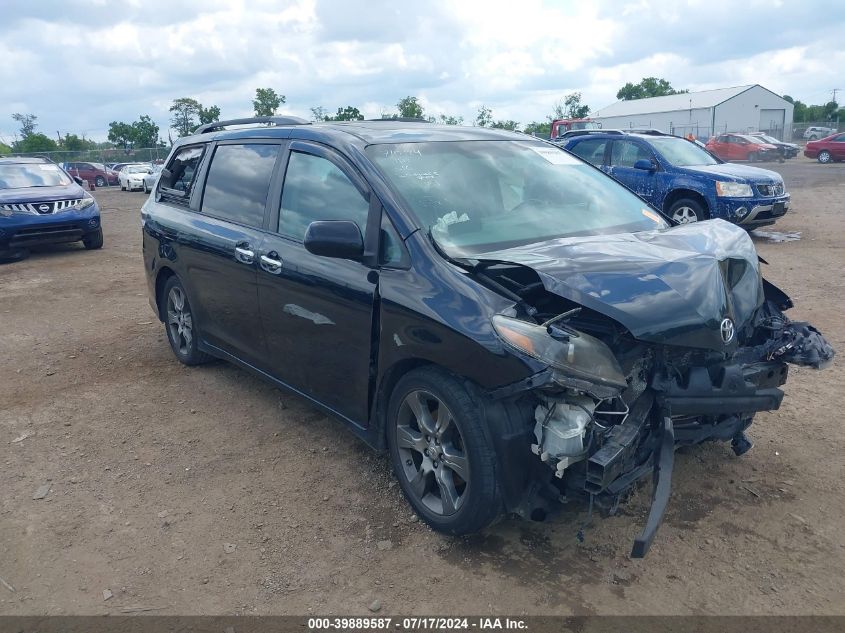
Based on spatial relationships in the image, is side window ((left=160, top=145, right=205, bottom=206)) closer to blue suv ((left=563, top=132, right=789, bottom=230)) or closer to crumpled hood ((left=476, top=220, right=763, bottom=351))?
→ crumpled hood ((left=476, top=220, right=763, bottom=351))

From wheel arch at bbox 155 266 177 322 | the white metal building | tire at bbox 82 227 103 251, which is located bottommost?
tire at bbox 82 227 103 251

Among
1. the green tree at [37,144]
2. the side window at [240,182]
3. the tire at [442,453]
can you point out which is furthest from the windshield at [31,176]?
the green tree at [37,144]

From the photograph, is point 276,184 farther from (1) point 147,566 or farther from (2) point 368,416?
(1) point 147,566

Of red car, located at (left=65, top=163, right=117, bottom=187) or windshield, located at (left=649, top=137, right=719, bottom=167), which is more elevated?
windshield, located at (left=649, top=137, right=719, bottom=167)

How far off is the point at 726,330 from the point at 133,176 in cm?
3218

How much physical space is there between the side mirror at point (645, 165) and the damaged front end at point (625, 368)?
7735 mm

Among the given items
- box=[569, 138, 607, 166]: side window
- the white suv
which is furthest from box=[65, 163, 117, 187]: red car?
the white suv

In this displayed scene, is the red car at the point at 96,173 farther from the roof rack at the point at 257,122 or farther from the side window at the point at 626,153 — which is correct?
the roof rack at the point at 257,122

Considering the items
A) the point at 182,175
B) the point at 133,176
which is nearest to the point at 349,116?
the point at 133,176

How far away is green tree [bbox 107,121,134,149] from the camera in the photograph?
56.6 metres

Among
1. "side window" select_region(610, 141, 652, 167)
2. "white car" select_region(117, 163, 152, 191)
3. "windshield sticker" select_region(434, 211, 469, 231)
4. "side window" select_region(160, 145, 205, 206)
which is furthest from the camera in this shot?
"white car" select_region(117, 163, 152, 191)

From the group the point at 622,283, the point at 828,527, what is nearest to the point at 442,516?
the point at 622,283

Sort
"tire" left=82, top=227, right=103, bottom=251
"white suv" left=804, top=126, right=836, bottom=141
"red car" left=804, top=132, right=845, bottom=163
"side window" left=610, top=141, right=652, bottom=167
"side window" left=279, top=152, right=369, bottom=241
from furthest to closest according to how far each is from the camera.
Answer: "white suv" left=804, top=126, right=836, bottom=141
"red car" left=804, top=132, right=845, bottom=163
"tire" left=82, top=227, right=103, bottom=251
"side window" left=610, top=141, right=652, bottom=167
"side window" left=279, top=152, right=369, bottom=241

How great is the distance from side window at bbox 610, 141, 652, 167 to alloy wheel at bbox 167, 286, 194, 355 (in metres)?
8.08
